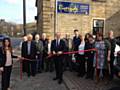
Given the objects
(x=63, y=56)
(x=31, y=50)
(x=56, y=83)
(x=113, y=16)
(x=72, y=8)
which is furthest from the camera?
(x=113, y=16)

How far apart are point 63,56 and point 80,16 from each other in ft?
31.0

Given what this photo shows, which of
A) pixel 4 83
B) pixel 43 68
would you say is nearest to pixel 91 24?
pixel 43 68

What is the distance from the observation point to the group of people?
9.52 metres

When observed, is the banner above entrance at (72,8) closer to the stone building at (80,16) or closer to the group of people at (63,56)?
the stone building at (80,16)

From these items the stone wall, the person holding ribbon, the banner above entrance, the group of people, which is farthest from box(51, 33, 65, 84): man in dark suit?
the stone wall

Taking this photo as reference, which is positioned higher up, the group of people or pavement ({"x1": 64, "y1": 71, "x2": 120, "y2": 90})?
the group of people

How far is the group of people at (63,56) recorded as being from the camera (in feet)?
31.2

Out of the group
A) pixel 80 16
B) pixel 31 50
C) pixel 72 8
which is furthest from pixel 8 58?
pixel 80 16

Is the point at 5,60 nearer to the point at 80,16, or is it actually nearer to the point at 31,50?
the point at 31,50

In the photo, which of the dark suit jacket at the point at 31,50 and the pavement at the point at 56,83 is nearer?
the pavement at the point at 56,83

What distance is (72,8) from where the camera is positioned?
2091 centimetres

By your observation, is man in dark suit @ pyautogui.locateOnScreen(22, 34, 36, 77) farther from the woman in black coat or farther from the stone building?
the stone building

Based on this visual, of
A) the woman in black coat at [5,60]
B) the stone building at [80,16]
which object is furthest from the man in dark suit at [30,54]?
the stone building at [80,16]

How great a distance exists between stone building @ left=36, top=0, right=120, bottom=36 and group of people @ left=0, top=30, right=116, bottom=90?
→ 19.5ft
